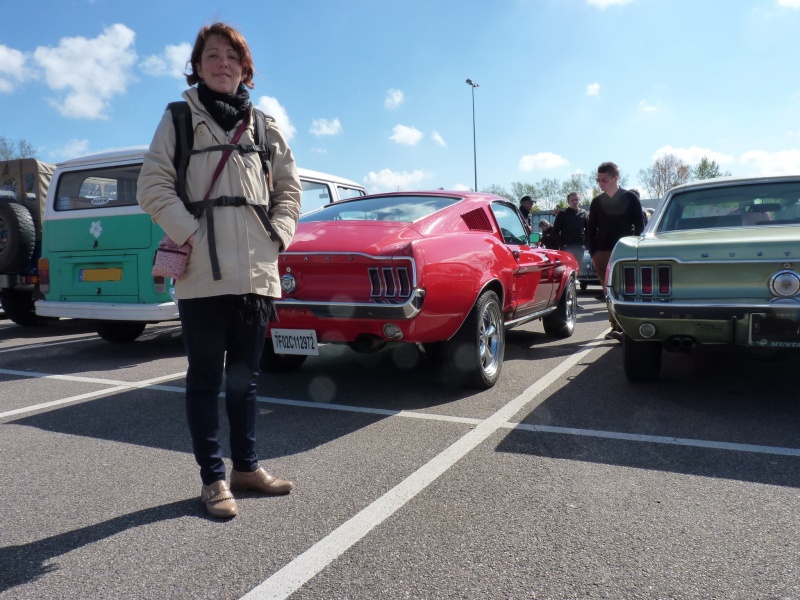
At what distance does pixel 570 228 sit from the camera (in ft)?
34.3

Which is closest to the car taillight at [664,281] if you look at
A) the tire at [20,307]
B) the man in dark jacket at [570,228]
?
the man in dark jacket at [570,228]

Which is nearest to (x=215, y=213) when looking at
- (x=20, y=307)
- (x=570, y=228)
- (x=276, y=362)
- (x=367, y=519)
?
(x=367, y=519)

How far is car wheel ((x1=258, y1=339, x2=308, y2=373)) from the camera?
18.3ft

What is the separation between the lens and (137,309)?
22.1 feet

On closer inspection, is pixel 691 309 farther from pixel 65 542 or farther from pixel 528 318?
pixel 65 542

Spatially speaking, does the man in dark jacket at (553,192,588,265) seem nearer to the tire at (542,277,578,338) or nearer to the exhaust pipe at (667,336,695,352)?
the tire at (542,277,578,338)

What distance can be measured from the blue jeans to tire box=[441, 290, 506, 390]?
2.03 m

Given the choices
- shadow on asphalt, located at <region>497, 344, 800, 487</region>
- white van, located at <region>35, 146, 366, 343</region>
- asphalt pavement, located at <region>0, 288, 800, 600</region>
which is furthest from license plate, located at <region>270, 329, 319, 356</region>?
white van, located at <region>35, 146, 366, 343</region>

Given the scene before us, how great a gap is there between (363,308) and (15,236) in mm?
6280

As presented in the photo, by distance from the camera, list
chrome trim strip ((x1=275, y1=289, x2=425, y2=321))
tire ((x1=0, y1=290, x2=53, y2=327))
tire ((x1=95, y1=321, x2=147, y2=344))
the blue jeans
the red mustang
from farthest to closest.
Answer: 1. tire ((x1=0, y1=290, x2=53, y2=327))
2. tire ((x1=95, y1=321, x2=147, y2=344))
3. the red mustang
4. chrome trim strip ((x1=275, y1=289, x2=425, y2=321))
5. the blue jeans

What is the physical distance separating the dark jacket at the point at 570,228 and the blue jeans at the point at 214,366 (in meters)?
8.18

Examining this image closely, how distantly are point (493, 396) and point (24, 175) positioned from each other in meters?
8.28

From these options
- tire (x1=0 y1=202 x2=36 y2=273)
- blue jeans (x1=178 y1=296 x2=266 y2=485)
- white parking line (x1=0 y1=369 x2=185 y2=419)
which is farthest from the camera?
tire (x1=0 y1=202 x2=36 y2=273)

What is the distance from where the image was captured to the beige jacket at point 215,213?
106 inches
